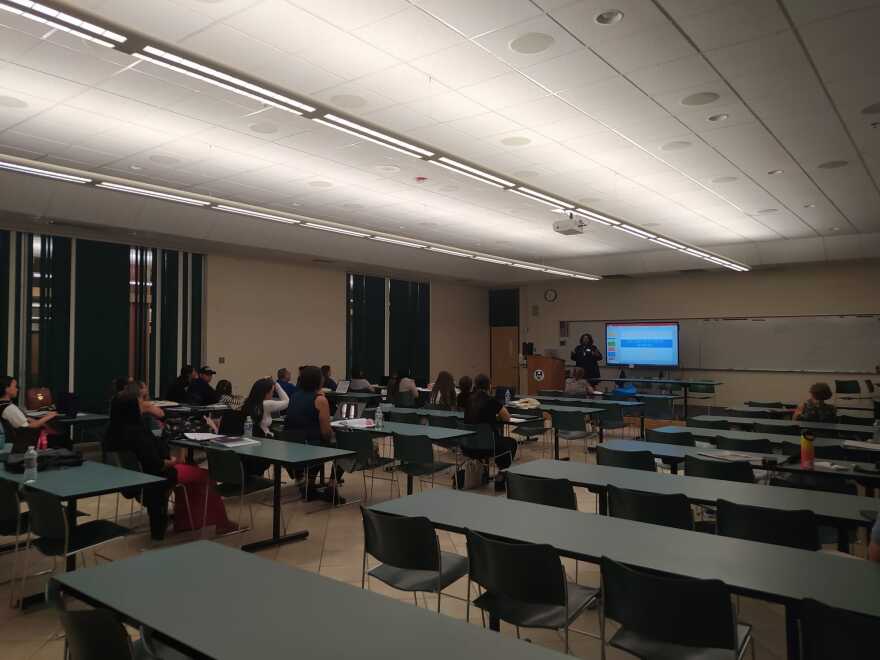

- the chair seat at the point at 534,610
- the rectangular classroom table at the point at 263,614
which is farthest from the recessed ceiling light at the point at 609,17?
the rectangular classroom table at the point at 263,614

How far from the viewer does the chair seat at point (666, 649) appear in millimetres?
2273

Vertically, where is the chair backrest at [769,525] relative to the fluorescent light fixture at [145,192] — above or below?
below

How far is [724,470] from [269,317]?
9.63 m

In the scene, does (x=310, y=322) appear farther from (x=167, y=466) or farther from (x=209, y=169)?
(x=167, y=466)

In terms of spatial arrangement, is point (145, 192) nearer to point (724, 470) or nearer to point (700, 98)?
point (700, 98)

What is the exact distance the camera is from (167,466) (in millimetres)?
4891

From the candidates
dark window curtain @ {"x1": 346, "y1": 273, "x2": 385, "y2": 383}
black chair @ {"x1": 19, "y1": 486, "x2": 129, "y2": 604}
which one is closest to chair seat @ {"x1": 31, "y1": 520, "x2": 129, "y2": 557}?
black chair @ {"x1": 19, "y1": 486, "x2": 129, "y2": 604}

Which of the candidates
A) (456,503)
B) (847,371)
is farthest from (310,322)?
(847,371)

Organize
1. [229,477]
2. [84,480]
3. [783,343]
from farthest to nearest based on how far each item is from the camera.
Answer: [783,343]
[229,477]
[84,480]

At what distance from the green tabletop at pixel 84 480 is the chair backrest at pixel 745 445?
14.8 feet

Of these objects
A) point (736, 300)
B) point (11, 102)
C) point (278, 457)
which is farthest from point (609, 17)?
point (736, 300)

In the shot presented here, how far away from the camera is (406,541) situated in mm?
2795

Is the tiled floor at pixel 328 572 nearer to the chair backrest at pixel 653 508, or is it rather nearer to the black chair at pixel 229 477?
the black chair at pixel 229 477

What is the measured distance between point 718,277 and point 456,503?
12.4 metres
